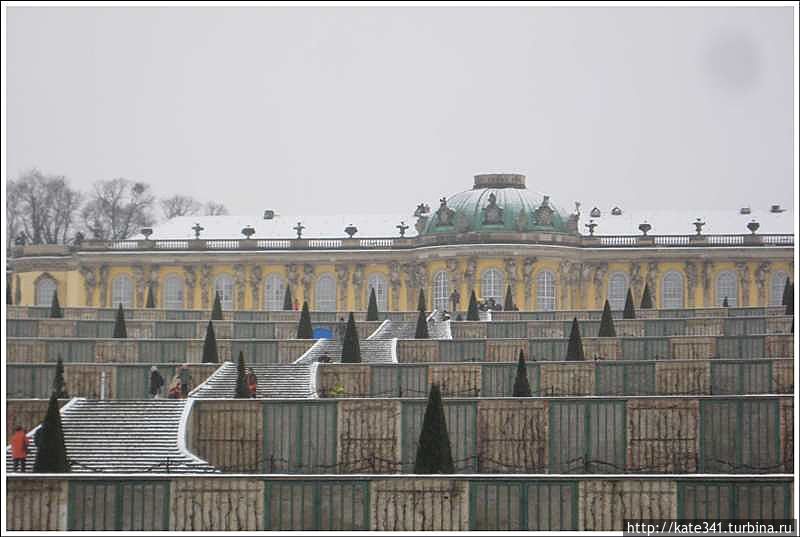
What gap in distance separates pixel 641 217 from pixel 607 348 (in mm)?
39074

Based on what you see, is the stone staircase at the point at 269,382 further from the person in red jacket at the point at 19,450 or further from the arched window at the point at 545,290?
the arched window at the point at 545,290

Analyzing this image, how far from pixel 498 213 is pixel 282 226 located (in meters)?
11.4

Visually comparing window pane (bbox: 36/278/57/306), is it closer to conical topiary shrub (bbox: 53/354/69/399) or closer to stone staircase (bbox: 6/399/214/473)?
conical topiary shrub (bbox: 53/354/69/399)

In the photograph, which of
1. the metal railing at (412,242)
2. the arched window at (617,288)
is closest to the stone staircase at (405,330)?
the metal railing at (412,242)

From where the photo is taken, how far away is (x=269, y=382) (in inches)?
→ 1292

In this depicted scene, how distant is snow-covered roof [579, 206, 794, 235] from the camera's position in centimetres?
7281

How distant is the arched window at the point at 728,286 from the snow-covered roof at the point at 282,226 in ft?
42.8

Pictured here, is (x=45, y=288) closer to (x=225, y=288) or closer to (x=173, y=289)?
(x=173, y=289)

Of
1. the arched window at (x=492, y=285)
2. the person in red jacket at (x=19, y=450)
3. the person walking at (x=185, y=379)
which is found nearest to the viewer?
the person in red jacket at (x=19, y=450)

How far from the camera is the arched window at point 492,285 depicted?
68062mm

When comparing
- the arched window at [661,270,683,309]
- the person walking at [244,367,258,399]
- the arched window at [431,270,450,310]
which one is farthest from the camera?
the arched window at [661,270,683,309]

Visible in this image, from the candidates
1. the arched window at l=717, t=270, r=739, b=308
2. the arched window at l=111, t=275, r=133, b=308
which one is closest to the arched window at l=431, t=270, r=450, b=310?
the arched window at l=717, t=270, r=739, b=308

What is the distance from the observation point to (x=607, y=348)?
37094mm

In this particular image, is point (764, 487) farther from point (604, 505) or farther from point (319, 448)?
point (319, 448)
